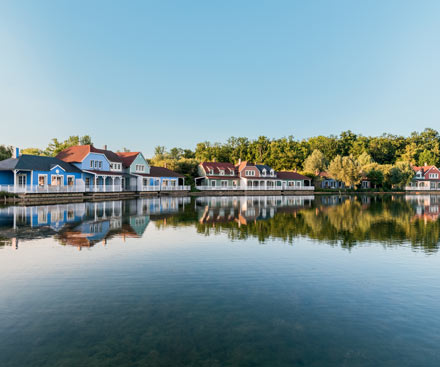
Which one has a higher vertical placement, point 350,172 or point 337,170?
point 337,170

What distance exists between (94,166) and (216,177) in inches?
1096

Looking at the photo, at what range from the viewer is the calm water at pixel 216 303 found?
4949 mm

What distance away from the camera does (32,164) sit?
38688mm

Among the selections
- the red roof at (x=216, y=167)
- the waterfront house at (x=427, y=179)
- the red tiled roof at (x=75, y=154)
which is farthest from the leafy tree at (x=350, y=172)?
the red tiled roof at (x=75, y=154)

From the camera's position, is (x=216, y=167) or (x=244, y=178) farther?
(x=244, y=178)

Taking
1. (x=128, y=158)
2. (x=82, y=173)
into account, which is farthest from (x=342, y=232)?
(x=128, y=158)

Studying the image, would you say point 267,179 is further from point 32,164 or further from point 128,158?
point 32,164

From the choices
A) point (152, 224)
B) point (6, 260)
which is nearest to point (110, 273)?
point (6, 260)

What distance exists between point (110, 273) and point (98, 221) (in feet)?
38.5

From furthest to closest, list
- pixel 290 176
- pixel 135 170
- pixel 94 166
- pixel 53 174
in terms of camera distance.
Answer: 1. pixel 290 176
2. pixel 135 170
3. pixel 94 166
4. pixel 53 174

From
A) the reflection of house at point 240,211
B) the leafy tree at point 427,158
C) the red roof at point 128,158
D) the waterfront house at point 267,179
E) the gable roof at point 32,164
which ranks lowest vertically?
the reflection of house at point 240,211

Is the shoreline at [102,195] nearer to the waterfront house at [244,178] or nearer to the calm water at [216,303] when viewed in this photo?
the waterfront house at [244,178]

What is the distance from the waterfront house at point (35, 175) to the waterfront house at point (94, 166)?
107 inches

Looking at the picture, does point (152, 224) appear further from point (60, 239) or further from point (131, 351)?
point (131, 351)
